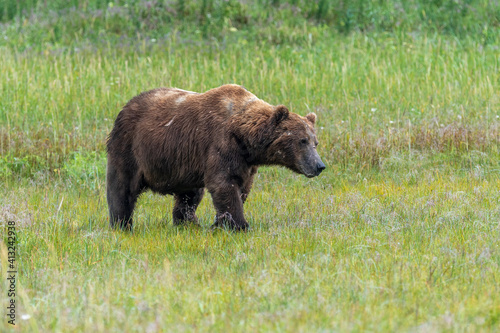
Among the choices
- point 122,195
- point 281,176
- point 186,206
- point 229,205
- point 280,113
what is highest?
point 280,113

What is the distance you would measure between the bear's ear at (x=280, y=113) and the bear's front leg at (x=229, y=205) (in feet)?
2.65

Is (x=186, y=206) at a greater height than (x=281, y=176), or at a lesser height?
greater

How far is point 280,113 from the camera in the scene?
6.48 meters

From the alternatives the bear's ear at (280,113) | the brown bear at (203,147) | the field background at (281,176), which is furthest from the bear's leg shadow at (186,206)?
the bear's ear at (280,113)

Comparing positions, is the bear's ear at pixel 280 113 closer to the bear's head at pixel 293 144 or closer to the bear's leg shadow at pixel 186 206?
the bear's head at pixel 293 144

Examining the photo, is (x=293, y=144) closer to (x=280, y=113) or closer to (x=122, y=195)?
(x=280, y=113)

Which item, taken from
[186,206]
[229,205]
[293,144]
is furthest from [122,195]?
[293,144]

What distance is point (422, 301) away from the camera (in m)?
4.01

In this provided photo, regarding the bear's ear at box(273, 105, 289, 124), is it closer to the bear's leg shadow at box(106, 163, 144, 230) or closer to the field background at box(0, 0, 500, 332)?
the field background at box(0, 0, 500, 332)

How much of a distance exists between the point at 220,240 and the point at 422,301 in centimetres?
233

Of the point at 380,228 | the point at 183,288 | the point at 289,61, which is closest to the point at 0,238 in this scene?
the point at 183,288

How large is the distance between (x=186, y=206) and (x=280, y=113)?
60.3 inches

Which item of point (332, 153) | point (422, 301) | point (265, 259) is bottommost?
point (332, 153)

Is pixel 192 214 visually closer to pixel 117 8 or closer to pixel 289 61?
pixel 289 61
